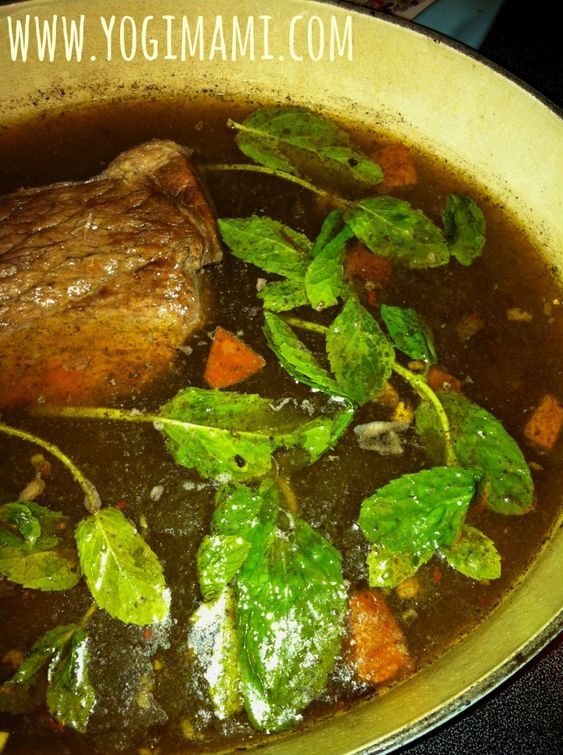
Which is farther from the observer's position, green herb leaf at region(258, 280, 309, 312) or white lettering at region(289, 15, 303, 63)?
white lettering at region(289, 15, 303, 63)

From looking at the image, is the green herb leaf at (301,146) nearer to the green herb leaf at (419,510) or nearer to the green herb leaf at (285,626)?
the green herb leaf at (419,510)

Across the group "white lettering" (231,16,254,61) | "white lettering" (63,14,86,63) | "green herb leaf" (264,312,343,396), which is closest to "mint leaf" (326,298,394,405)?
"green herb leaf" (264,312,343,396)

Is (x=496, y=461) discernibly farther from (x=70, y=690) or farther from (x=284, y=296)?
(x=70, y=690)

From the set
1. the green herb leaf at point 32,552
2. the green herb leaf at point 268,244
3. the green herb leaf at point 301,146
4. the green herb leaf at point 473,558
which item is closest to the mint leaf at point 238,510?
the green herb leaf at point 32,552

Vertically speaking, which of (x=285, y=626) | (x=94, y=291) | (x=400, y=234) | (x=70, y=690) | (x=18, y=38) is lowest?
(x=70, y=690)

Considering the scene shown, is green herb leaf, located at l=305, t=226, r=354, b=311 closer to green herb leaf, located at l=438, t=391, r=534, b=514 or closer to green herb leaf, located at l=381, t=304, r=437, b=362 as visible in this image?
green herb leaf, located at l=381, t=304, r=437, b=362

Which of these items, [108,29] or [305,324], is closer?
[305,324]

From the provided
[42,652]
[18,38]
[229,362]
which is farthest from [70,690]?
[18,38]
